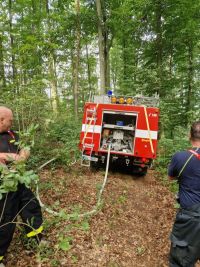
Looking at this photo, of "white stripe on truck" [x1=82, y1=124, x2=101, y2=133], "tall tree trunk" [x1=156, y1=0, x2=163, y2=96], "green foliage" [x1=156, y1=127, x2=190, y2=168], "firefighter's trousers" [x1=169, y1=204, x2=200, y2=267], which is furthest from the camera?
"tall tree trunk" [x1=156, y1=0, x2=163, y2=96]

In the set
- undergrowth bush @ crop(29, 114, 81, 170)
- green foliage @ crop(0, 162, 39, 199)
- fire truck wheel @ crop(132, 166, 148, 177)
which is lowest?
fire truck wheel @ crop(132, 166, 148, 177)

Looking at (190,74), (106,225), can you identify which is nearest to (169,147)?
(106,225)

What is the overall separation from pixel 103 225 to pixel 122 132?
4.33 metres

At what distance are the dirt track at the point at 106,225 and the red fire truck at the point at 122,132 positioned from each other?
70 cm

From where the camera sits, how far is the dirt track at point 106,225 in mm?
4199

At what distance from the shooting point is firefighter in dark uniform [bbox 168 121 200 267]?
3582mm

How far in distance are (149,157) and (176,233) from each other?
4.68 meters

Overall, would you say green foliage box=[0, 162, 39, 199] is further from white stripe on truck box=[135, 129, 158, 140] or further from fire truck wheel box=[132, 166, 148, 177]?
fire truck wheel box=[132, 166, 148, 177]

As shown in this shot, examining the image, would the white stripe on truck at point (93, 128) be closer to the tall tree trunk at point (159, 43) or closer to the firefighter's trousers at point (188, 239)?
the firefighter's trousers at point (188, 239)

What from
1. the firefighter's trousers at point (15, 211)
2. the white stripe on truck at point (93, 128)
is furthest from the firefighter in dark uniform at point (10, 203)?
the white stripe on truck at point (93, 128)

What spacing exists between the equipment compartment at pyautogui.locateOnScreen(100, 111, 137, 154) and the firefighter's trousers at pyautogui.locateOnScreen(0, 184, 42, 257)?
4873 mm

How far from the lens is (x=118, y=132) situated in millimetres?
9172

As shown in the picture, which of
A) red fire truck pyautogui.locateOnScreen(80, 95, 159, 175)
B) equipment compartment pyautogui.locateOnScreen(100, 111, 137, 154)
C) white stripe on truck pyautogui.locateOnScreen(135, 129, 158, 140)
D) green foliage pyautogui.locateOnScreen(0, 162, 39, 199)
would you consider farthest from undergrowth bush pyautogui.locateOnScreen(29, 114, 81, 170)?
green foliage pyautogui.locateOnScreen(0, 162, 39, 199)

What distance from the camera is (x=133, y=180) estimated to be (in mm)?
8969
